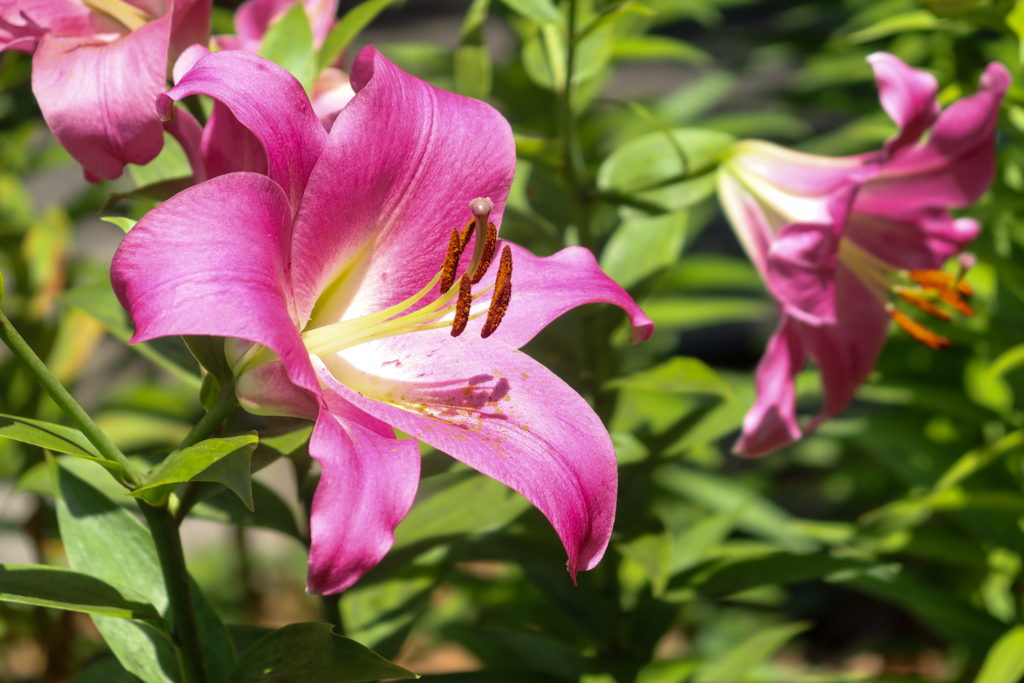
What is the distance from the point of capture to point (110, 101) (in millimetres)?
475

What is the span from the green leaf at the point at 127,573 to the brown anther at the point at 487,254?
0.27 metres

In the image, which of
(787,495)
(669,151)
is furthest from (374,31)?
(669,151)

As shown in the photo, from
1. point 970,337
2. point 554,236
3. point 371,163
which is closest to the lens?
point 371,163

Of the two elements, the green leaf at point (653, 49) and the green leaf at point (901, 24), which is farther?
the green leaf at point (653, 49)

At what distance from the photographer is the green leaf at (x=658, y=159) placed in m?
0.74

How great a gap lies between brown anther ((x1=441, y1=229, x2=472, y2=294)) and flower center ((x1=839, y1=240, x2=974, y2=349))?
0.36 m

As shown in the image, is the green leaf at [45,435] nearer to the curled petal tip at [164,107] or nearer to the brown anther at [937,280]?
the curled petal tip at [164,107]

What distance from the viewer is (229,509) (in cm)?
65

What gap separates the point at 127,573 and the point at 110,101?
0.27 metres

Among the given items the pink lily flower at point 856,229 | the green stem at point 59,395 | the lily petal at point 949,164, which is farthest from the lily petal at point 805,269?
the green stem at point 59,395

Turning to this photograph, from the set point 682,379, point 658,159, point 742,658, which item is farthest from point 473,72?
point 742,658

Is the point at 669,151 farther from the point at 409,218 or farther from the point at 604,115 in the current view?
the point at 604,115

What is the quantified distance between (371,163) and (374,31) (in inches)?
88.6

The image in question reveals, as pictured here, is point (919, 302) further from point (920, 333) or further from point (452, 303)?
point (452, 303)
